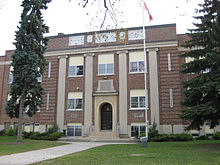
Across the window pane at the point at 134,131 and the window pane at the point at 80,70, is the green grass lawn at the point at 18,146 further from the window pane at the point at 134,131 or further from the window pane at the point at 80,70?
the window pane at the point at 80,70

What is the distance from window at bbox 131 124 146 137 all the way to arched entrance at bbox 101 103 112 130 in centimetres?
267

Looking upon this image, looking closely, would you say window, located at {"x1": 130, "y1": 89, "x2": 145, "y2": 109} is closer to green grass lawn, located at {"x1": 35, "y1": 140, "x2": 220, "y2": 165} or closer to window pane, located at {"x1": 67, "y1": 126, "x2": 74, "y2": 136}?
window pane, located at {"x1": 67, "y1": 126, "x2": 74, "y2": 136}

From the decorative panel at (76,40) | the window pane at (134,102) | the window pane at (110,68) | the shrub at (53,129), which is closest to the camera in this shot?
the window pane at (134,102)

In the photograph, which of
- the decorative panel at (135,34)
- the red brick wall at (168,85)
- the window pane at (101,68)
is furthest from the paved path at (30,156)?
the decorative panel at (135,34)

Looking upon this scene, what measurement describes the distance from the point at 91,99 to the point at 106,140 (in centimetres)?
519

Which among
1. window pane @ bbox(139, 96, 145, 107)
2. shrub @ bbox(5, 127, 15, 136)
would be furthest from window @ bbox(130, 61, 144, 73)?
shrub @ bbox(5, 127, 15, 136)

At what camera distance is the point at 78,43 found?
27891mm

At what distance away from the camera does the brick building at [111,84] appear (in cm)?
2411

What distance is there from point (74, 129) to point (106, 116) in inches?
142

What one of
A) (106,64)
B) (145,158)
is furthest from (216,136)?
(145,158)

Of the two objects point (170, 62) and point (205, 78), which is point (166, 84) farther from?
point (205, 78)

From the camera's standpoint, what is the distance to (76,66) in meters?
27.4

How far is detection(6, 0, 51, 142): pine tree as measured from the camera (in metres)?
20.5

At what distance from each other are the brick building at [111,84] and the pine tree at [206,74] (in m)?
8.22
